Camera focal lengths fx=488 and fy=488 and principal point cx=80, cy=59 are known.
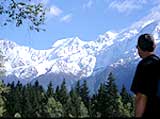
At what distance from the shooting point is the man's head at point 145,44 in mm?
6219

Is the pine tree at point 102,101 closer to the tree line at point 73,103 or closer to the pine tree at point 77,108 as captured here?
the tree line at point 73,103

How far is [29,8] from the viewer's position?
12.3 metres

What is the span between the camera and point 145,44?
6.22 meters

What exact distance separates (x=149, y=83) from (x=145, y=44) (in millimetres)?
512

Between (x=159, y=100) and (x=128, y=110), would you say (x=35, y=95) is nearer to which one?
(x=128, y=110)

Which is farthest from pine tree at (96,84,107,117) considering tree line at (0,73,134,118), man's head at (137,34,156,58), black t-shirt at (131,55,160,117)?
black t-shirt at (131,55,160,117)

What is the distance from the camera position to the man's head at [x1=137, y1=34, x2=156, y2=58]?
6219 millimetres

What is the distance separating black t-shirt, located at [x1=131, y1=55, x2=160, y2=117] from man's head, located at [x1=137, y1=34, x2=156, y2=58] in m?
0.17

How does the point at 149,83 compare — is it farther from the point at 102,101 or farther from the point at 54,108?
the point at 54,108

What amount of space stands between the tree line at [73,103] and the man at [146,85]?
8958 centimetres

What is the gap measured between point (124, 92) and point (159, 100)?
112 meters

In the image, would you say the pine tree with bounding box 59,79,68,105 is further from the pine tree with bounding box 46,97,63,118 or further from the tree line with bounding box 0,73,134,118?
the pine tree with bounding box 46,97,63,118

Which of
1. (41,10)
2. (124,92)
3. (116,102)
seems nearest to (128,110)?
(116,102)

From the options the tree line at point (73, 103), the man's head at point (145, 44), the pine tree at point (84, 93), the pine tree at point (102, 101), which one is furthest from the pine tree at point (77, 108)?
the man's head at point (145, 44)
